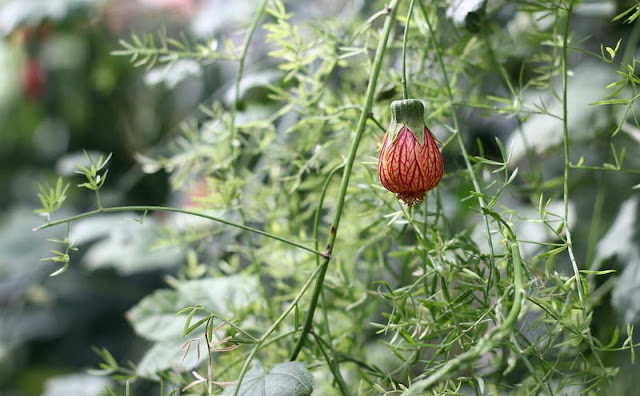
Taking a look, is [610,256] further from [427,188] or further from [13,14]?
[13,14]

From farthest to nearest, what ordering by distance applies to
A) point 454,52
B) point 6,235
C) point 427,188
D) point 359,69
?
1. point 6,235
2. point 359,69
3. point 454,52
4. point 427,188

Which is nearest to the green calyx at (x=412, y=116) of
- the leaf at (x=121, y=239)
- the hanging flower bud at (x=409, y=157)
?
the hanging flower bud at (x=409, y=157)

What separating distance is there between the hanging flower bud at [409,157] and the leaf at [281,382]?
4.4 inches

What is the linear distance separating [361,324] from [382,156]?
0.17m

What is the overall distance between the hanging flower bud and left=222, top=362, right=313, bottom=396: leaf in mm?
112

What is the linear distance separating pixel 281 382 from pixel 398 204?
156 mm

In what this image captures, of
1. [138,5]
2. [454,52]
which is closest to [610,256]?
[454,52]

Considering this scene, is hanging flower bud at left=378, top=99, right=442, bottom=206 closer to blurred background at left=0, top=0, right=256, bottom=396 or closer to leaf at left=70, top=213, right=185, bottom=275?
leaf at left=70, top=213, right=185, bottom=275

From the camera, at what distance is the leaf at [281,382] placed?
1.17ft

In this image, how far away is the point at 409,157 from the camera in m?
0.37

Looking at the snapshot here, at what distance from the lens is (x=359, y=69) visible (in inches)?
24.6

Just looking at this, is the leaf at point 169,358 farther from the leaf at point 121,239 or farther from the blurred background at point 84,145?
the blurred background at point 84,145

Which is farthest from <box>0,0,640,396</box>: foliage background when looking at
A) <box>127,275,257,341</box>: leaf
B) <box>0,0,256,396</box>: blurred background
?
<box>0,0,256,396</box>: blurred background

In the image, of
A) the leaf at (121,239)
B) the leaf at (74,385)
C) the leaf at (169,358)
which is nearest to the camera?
the leaf at (169,358)
